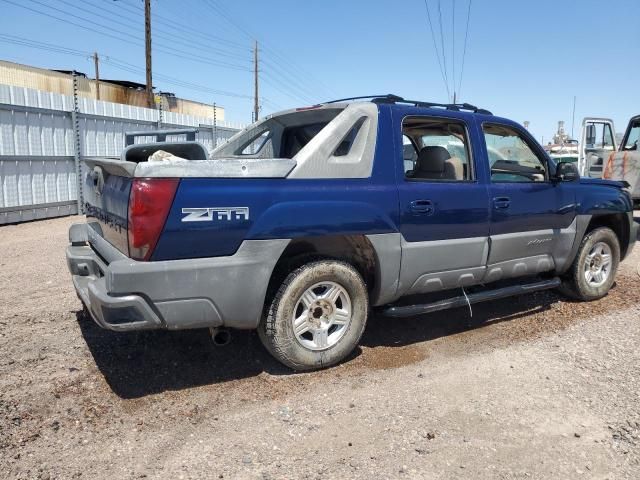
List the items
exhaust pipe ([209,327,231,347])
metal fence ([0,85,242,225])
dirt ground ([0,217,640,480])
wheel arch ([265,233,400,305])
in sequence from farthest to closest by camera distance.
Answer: metal fence ([0,85,242,225]) < wheel arch ([265,233,400,305]) < exhaust pipe ([209,327,231,347]) < dirt ground ([0,217,640,480])

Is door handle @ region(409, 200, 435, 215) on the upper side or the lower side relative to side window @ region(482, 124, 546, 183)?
lower

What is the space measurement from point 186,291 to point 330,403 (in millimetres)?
1151

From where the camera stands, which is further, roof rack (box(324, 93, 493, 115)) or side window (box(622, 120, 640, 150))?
side window (box(622, 120, 640, 150))

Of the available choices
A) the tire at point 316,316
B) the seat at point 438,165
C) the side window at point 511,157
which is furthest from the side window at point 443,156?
the tire at point 316,316

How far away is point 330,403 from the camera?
3.35 m

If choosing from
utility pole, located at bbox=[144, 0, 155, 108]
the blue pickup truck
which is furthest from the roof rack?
utility pole, located at bbox=[144, 0, 155, 108]

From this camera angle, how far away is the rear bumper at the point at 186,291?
9.95 feet

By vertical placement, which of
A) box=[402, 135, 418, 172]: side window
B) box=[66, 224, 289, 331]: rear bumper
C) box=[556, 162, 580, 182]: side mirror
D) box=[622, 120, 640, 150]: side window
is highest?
box=[622, 120, 640, 150]: side window

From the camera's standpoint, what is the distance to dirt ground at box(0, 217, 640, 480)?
270 cm

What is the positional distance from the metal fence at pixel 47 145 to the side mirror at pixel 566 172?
32.5 ft

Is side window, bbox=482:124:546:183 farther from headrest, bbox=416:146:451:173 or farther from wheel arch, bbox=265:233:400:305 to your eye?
wheel arch, bbox=265:233:400:305

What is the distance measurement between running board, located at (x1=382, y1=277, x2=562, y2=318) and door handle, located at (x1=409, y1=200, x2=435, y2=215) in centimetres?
74

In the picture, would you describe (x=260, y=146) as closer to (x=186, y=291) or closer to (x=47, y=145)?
(x=186, y=291)

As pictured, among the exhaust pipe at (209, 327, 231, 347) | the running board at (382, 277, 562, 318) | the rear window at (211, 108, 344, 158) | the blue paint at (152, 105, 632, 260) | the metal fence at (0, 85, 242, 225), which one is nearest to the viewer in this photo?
the blue paint at (152, 105, 632, 260)
